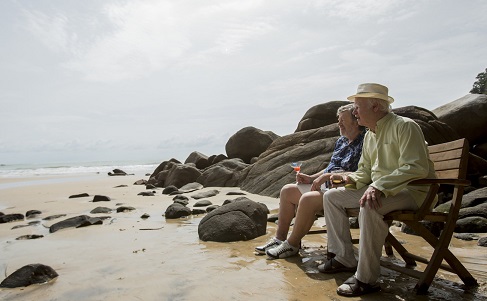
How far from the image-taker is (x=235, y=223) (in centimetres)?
620

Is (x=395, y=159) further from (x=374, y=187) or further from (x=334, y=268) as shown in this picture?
(x=334, y=268)

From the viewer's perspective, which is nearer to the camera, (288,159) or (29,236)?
(29,236)

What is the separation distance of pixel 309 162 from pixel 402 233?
221 inches

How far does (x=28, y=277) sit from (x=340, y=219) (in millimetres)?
3402

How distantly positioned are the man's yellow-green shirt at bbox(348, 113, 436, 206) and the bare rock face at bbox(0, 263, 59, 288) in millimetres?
3514

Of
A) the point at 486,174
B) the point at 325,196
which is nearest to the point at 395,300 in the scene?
the point at 325,196

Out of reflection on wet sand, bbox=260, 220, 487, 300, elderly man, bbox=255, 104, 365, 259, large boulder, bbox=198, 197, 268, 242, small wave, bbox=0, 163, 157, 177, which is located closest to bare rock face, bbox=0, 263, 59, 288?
large boulder, bbox=198, 197, 268, 242

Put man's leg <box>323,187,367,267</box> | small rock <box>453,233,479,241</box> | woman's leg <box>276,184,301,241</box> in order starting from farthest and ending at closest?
small rock <box>453,233,479,241</box>
woman's leg <box>276,184,301,241</box>
man's leg <box>323,187,367,267</box>

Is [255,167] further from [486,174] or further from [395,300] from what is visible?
[395,300]

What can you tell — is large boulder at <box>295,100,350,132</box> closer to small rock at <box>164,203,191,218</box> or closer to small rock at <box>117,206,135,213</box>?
small rock at <box>117,206,135,213</box>

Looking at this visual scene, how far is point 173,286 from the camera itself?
13.1 feet

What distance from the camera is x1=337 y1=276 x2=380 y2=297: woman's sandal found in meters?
3.53

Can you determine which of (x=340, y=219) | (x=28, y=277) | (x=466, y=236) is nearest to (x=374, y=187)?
(x=340, y=219)

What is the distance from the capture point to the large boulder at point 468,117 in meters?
13.8
